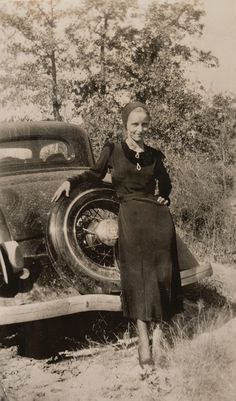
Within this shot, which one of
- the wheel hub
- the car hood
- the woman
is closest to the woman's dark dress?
the woman

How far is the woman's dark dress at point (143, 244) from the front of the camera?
9.21ft

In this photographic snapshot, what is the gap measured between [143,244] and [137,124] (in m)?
0.71

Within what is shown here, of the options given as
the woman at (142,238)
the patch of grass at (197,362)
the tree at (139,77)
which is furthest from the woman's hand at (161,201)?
the tree at (139,77)

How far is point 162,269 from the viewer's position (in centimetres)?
284

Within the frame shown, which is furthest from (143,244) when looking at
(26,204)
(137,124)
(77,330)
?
(77,330)

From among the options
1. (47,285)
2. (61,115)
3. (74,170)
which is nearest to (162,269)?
(47,285)

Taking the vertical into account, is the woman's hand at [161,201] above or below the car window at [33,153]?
below

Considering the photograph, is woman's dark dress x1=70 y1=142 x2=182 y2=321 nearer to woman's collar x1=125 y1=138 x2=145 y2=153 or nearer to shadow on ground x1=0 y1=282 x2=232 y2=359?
woman's collar x1=125 y1=138 x2=145 y2=153

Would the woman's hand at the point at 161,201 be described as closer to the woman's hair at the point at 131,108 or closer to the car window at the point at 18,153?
the woman's hair at the point at 131,108

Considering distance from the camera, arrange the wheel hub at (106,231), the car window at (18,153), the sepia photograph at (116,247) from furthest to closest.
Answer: the car window at (18,153) < the wheel hub at (106,231) < the sepia photograph at (116,247)

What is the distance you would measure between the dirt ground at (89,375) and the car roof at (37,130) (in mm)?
1808

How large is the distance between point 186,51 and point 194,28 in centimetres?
102

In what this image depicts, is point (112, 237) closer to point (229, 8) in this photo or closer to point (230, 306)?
point (230, 306)

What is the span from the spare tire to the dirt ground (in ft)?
1.50
